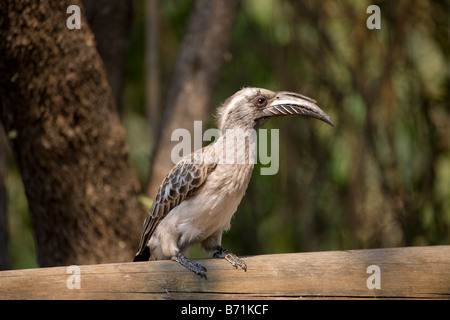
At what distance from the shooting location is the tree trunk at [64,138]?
10.1 feet

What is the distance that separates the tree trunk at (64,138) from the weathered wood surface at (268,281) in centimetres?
101

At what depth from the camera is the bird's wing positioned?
287 centimetres

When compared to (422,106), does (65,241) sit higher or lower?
lower

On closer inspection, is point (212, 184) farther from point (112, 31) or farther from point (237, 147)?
point (112, 31)

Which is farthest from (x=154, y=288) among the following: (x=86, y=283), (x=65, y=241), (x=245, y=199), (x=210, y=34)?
(x=245, y=199)

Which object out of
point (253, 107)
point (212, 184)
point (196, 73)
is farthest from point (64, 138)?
point (196, 73)

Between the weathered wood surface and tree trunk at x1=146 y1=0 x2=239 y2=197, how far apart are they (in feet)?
6.23

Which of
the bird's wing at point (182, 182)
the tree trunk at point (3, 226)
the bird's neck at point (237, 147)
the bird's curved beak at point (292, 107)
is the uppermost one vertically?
the bird's curved beak at point (292, 107)

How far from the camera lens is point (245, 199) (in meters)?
6.31

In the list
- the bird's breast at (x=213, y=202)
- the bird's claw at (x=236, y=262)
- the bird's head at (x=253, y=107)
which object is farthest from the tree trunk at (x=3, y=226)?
the bird's claw at (x=236, y=262)

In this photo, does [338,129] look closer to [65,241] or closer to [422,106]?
[422,106]

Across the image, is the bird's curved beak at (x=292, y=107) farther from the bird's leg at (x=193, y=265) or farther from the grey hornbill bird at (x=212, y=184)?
the bird's leg at (x=193, y=265)

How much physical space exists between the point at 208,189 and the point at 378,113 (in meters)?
2.95

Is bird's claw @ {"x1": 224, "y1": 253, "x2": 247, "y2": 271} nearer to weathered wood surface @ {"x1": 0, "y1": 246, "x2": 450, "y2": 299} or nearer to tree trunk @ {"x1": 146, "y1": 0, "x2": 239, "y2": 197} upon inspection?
weathered wood surface @ {"x1": 0, "y1": 246, "x2": 450, "y2": 299}
